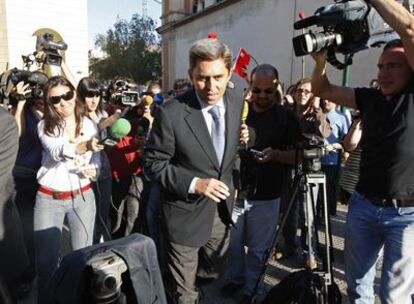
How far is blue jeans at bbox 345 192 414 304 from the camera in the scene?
2057 millimetres

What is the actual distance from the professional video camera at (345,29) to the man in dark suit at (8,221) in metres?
1.53

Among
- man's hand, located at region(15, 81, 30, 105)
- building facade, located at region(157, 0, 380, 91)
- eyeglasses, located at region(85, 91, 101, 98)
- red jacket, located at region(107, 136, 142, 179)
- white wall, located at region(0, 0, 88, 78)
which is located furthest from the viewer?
white wall, located at region(0, 0, 88, 78)

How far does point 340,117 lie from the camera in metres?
4.59

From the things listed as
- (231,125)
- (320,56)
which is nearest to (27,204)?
(231,125)

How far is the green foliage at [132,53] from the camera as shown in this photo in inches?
1373

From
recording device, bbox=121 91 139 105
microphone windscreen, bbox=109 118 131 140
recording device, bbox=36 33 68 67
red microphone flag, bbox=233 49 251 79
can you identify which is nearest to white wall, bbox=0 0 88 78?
red microphone flag, bbox=233 49 251 79

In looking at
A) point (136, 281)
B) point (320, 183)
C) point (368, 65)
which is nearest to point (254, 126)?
point (320, 183)

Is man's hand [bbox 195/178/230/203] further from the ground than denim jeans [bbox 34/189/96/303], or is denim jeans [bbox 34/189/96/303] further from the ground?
man's hand [bbox 195/178/230/203]

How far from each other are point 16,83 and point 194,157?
76.7 inches

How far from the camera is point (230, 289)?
3152 mm

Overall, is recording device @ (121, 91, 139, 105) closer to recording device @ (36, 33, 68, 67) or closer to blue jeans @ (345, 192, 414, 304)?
recording device @ (36, 33, 68, 67)

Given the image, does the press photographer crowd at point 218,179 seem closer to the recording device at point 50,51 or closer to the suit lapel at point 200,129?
the suit lapel at point 200,129

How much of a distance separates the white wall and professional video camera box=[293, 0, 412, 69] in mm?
13672

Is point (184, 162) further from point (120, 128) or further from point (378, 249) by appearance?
point (378, 249)
